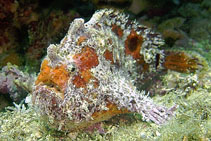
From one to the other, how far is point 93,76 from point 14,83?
189 cm

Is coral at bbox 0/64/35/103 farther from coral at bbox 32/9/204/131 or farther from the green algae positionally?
coral at bbox 32/9/204/131

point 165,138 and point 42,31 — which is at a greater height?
point 42,31

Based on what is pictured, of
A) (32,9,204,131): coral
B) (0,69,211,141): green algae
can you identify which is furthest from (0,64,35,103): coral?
(32,9,204,131): coral

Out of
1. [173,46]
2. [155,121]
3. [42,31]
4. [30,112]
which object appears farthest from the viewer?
[173,46]

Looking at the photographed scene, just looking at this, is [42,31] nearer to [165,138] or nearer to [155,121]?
[155,121]

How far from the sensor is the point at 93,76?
2.84 metres

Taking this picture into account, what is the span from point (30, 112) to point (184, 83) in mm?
2949

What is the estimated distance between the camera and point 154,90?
4.24 metres

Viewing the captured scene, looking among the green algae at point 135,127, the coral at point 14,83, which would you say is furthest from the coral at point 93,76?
the coral at point 14,83

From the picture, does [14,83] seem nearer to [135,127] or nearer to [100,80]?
[100,80]

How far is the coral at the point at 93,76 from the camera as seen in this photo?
265 centimetres

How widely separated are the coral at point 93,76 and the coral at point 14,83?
3.90 feet

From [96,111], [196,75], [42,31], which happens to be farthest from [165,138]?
[42,31]

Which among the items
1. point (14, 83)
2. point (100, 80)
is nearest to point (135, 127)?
point (100, 80)
